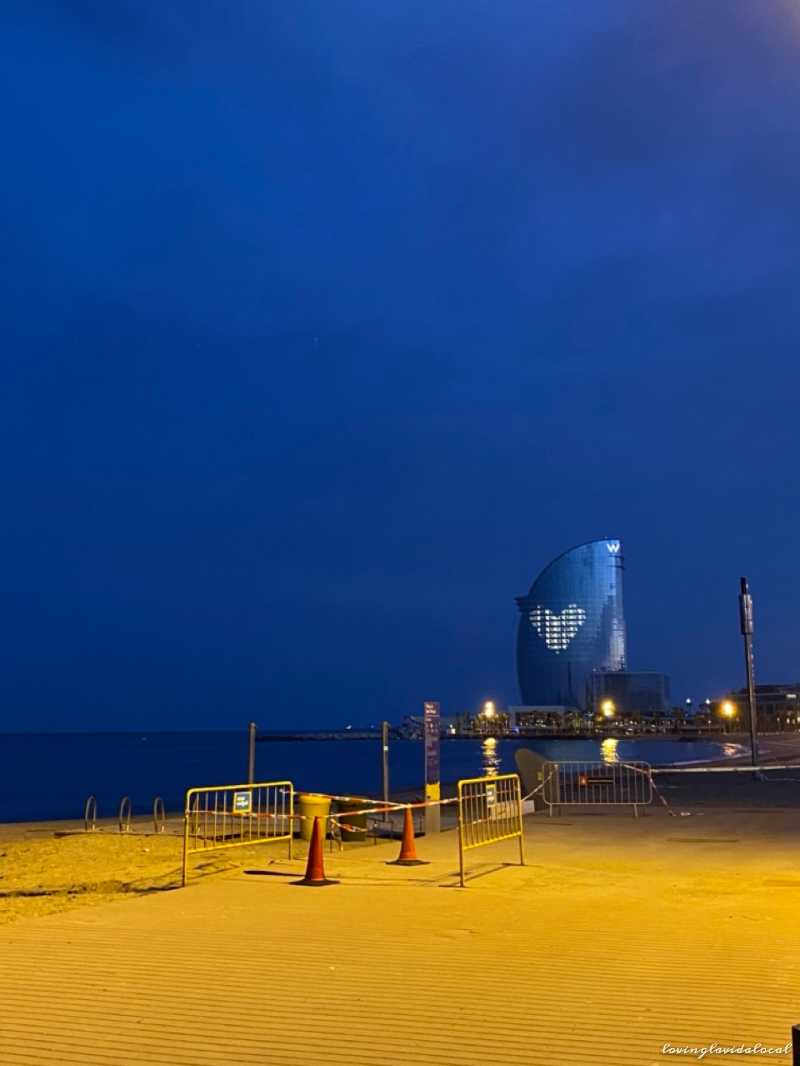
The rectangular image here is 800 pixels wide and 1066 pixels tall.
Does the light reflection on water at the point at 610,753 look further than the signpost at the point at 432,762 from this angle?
Yes

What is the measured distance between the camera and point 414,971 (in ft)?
23.9

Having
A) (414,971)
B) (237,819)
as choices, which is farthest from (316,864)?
(237,819)

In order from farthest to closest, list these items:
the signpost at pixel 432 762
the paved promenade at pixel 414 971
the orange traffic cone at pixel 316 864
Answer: the signpost at pixel 432 762 < the orange traffic cone at pixel 316 864 < the paved promenade at pixel 414 971

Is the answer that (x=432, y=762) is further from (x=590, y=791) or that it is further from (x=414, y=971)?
(x=590, y=791)

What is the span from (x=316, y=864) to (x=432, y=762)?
524 centimetres

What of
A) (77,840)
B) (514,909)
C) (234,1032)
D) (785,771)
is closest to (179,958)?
(234,1032)

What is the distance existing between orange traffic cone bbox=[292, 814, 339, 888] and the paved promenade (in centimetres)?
31

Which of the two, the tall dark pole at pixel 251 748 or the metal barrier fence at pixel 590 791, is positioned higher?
the tall dark pole at pixel 251 748

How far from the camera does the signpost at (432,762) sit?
16812 mm

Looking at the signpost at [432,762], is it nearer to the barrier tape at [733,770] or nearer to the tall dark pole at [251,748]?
the tall dark pole at [251,748]

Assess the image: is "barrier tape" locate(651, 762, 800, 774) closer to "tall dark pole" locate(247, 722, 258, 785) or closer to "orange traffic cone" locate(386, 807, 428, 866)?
"tall dark pole" locate(247, 722, 258, 785)

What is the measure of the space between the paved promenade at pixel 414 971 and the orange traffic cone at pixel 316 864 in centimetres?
31

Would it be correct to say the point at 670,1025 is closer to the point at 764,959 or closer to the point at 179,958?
the point at 764,959

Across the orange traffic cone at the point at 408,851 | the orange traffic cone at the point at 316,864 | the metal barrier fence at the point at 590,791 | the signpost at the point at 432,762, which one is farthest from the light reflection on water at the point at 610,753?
the orange traffic cone at the point at 316,864
